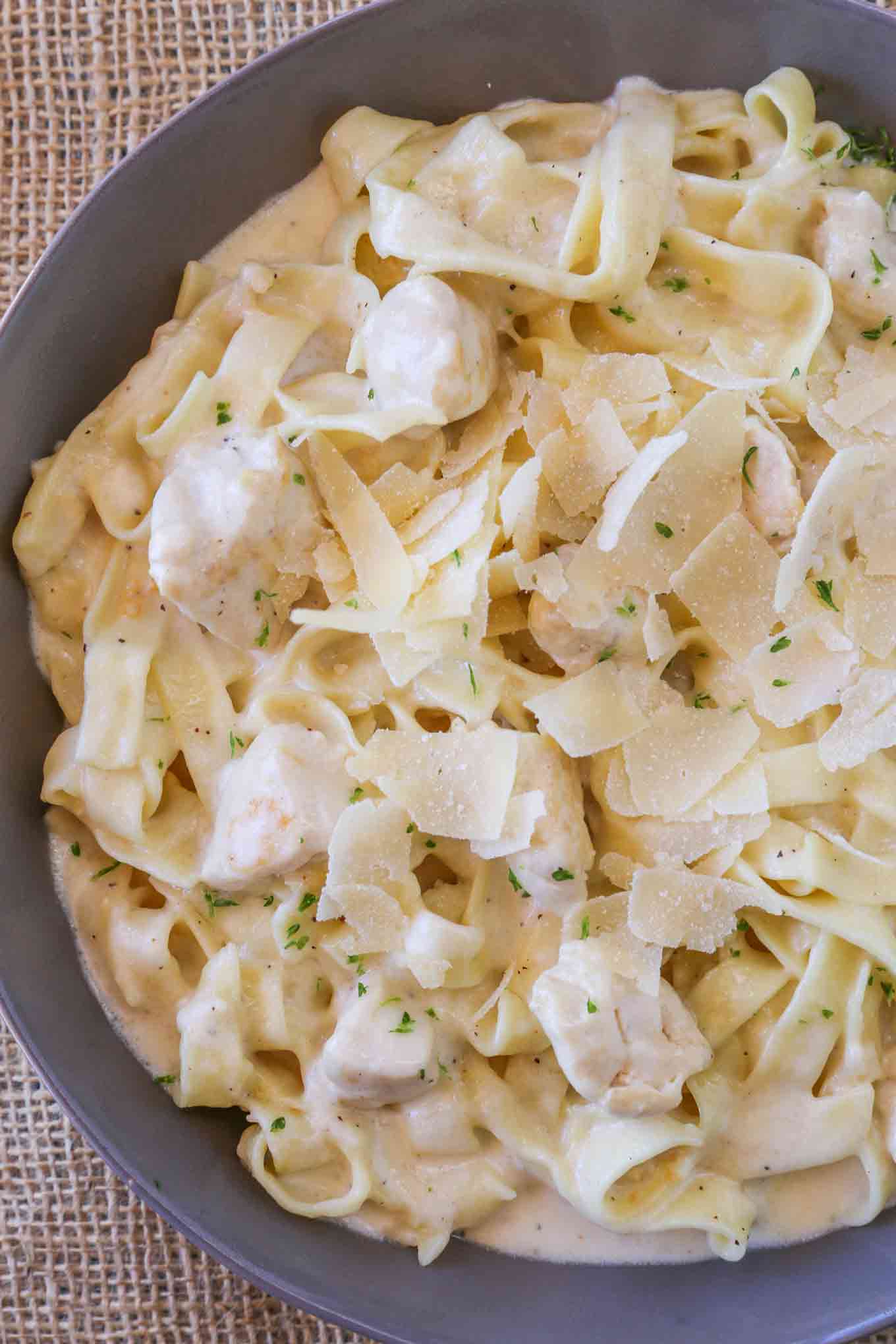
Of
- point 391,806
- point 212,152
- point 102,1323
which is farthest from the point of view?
point 102,1323

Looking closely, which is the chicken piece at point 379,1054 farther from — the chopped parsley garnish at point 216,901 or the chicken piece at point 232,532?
the chicken piece at point 232,532

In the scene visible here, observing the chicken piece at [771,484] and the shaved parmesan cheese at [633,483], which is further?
the chicken piece at [771,484]

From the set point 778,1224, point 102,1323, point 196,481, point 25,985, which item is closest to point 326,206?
point 196,481

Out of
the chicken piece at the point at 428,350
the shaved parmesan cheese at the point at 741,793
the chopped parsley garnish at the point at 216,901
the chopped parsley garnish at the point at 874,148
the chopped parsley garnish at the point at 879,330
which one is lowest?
the chopped parsley garnish at the point at 216,901

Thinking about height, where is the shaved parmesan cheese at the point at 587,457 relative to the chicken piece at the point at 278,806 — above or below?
above

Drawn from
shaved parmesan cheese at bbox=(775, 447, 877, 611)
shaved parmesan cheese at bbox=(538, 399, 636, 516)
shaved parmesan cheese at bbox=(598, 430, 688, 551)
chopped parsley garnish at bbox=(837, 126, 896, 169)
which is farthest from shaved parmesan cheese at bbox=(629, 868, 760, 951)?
chopped parsley garnish at bbox=(837, 126, 896, 169)

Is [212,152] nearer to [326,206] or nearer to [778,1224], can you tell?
[326,206]

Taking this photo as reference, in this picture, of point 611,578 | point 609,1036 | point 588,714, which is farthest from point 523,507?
point 609,1036

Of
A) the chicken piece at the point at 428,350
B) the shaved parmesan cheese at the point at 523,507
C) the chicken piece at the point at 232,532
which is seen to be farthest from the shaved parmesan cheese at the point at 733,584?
the chicken piece at the point at 232,532
